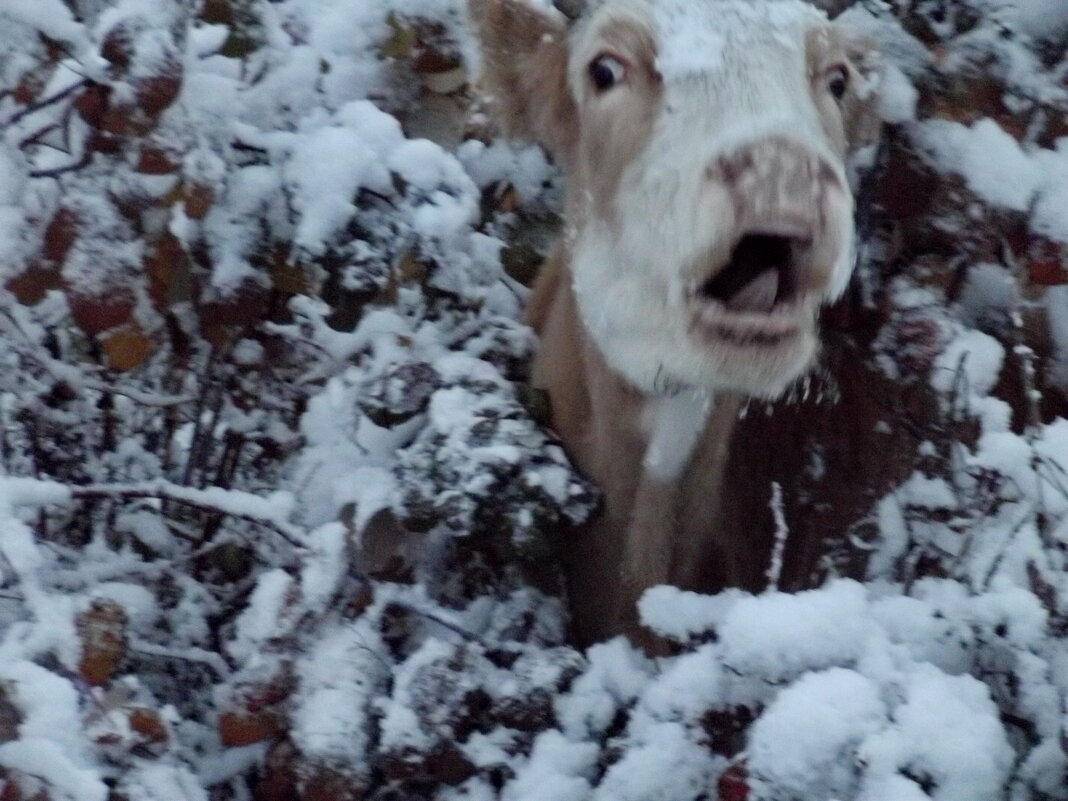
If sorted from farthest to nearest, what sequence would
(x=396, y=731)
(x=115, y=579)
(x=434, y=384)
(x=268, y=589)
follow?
(x=434, y=384) → (x=115, y=579) → (x=268, y=589) → (x=396, y=731)

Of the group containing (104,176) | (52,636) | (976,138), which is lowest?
(52,636)

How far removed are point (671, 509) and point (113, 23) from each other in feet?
5.81

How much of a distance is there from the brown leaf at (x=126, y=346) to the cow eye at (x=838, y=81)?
164cm

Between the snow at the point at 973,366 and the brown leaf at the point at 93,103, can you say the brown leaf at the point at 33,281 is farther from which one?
the snow at the point at 973,366

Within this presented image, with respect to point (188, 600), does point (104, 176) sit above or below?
above

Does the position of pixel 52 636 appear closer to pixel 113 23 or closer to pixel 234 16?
pixel 113 23

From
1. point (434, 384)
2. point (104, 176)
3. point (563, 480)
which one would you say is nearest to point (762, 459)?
point (563, 480)

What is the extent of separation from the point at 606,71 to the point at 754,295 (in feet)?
2.53

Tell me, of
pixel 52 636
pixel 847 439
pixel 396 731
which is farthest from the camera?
pixel 847 439

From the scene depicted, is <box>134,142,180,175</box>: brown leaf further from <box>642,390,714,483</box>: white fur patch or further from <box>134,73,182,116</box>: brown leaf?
<box>642,390,714,483</box>: white fur patch

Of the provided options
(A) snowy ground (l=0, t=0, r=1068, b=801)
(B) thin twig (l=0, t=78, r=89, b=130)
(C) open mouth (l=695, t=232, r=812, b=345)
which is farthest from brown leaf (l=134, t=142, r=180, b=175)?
(C) open mouth (l=695, t=232, r=812, b=345)

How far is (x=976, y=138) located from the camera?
2814mm

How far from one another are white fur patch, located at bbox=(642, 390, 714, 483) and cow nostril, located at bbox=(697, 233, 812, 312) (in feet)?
1.84

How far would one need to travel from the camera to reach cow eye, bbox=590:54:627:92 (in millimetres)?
3064
